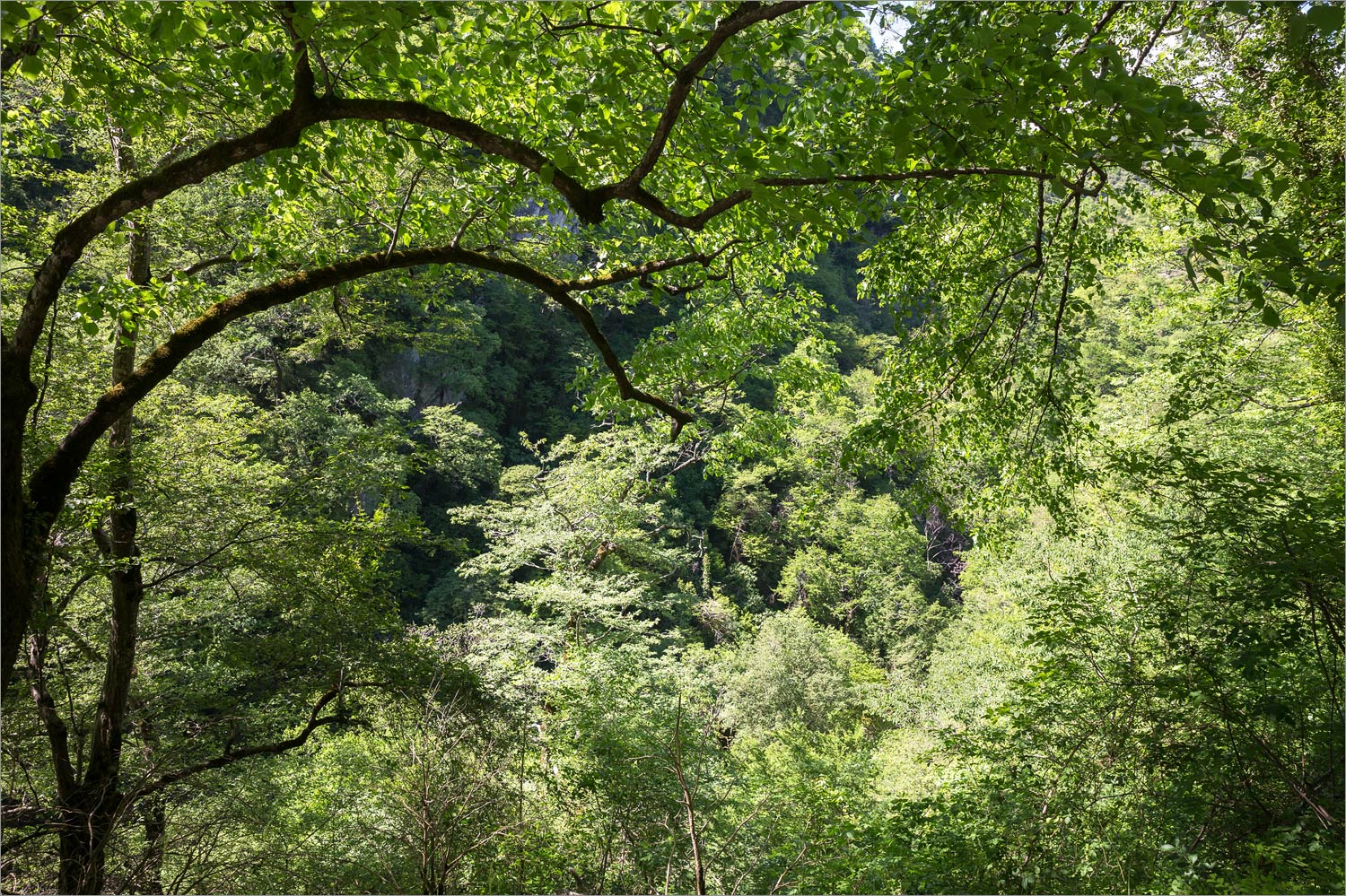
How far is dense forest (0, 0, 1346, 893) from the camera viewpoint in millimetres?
2578

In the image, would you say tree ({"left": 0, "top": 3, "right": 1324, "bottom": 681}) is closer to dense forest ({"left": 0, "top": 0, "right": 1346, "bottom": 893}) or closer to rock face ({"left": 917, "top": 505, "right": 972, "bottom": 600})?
dense forest ({"left": 0, "top": 0, "right": 1346, "bottom": 893})

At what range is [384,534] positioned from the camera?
5.47 m

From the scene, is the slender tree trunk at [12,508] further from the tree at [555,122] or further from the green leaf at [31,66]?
the green leaf at [31,66]

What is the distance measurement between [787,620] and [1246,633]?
15226 millimetres

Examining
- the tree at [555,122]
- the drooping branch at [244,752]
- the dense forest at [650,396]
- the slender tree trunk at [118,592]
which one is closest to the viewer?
the tree at [555,122]

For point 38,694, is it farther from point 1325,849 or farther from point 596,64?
point 1325,849

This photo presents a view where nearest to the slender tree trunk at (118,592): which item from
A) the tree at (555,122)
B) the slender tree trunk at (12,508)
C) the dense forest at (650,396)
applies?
the dense forest at (650,396)

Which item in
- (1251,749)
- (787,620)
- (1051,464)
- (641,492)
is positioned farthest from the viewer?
(787,620)

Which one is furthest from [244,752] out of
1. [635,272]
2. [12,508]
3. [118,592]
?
[635,272]

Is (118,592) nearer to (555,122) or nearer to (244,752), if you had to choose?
(244,752)

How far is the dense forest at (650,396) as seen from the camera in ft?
8.46

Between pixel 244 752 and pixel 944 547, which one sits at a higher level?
pixel 944 547

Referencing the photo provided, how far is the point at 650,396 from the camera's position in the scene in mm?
3447

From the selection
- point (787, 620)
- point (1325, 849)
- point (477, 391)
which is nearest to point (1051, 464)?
point (1325, 849)
